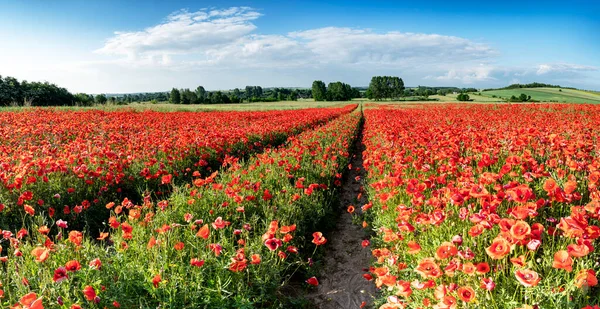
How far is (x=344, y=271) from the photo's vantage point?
4293 millimetres

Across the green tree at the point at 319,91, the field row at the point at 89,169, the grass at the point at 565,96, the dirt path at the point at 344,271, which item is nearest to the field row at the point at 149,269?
the dirt path at the point at 344,271

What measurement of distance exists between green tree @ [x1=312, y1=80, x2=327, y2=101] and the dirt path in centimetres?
9540

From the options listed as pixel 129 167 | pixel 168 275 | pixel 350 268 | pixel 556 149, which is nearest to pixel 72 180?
pixel 129 167

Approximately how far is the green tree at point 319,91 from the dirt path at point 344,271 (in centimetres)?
9540

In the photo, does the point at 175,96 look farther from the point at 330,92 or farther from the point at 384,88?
the point at 384,88

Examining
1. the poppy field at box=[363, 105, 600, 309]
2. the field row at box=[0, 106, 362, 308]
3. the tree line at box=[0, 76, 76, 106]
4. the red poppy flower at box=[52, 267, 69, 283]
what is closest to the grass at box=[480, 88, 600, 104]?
the poppy field at box=[363, 105, 600, 309]

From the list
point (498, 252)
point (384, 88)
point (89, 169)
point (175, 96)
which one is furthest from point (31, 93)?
point (384, 88)

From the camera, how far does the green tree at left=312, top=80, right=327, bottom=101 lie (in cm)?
9976

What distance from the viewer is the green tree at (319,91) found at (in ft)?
327

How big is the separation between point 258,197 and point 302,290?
59.9 inches

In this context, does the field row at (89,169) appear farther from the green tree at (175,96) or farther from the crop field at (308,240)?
the green tree at (175,96)

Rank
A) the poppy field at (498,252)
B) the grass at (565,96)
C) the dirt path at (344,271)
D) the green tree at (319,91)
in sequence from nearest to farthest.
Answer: the poppy field at (498,252), the dirt path at (344,271), the grass at (565,96), the green tree at (319,91)

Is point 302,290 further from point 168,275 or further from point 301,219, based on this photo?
point 168,275

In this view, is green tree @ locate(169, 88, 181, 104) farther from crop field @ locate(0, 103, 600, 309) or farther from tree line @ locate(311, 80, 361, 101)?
crop field @ locate(0, 103, 600, 309)
